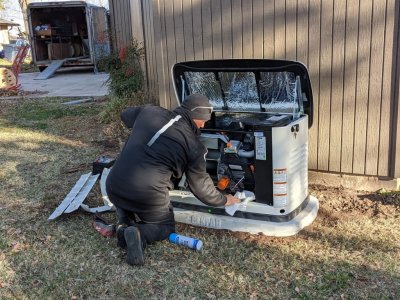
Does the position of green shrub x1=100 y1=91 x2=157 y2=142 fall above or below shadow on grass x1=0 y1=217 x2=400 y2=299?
above

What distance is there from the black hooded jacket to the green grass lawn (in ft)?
1.32

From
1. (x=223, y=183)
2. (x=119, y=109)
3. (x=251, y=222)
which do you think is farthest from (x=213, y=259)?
(x=119, y=109)

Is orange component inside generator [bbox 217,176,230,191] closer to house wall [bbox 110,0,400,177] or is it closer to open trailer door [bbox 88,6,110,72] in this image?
house wall [bbox 110,0,400,177]

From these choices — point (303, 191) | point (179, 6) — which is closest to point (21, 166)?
point (179, 6)

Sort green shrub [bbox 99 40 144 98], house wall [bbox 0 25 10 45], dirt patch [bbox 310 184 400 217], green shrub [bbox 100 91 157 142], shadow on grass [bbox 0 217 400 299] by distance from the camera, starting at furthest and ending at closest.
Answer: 1. house wall [bbox 0 25 10 45]
2. green shrub [bbox 99 40 144 98]
3. green shrub [bbox 100 91 157 142]
4. dirt patch [bbox 310 184 400 217]
5. shadow on grass [bbox 0 217 400 299]

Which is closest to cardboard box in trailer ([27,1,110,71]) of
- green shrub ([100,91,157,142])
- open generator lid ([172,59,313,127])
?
green shrub ([100,91,157,142])

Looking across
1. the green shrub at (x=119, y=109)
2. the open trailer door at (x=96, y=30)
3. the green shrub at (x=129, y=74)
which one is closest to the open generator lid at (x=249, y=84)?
the green shrub at (x=119, y=109)

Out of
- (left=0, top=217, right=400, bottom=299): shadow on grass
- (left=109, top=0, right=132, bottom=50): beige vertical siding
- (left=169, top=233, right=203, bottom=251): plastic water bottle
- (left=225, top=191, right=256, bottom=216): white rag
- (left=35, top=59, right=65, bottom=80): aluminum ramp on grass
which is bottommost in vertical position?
(left=0, top=217, right=400, bottom=299): shadow on grass

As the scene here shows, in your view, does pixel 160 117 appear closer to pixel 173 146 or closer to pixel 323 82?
pixel 173 146

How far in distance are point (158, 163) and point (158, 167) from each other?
0.03 metres

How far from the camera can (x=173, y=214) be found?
12.5 ft

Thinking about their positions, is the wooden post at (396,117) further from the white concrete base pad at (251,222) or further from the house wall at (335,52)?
the white concrete base pad at (251,222)

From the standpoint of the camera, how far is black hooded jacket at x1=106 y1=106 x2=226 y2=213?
347 cm

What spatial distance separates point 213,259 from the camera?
11.2 ft
